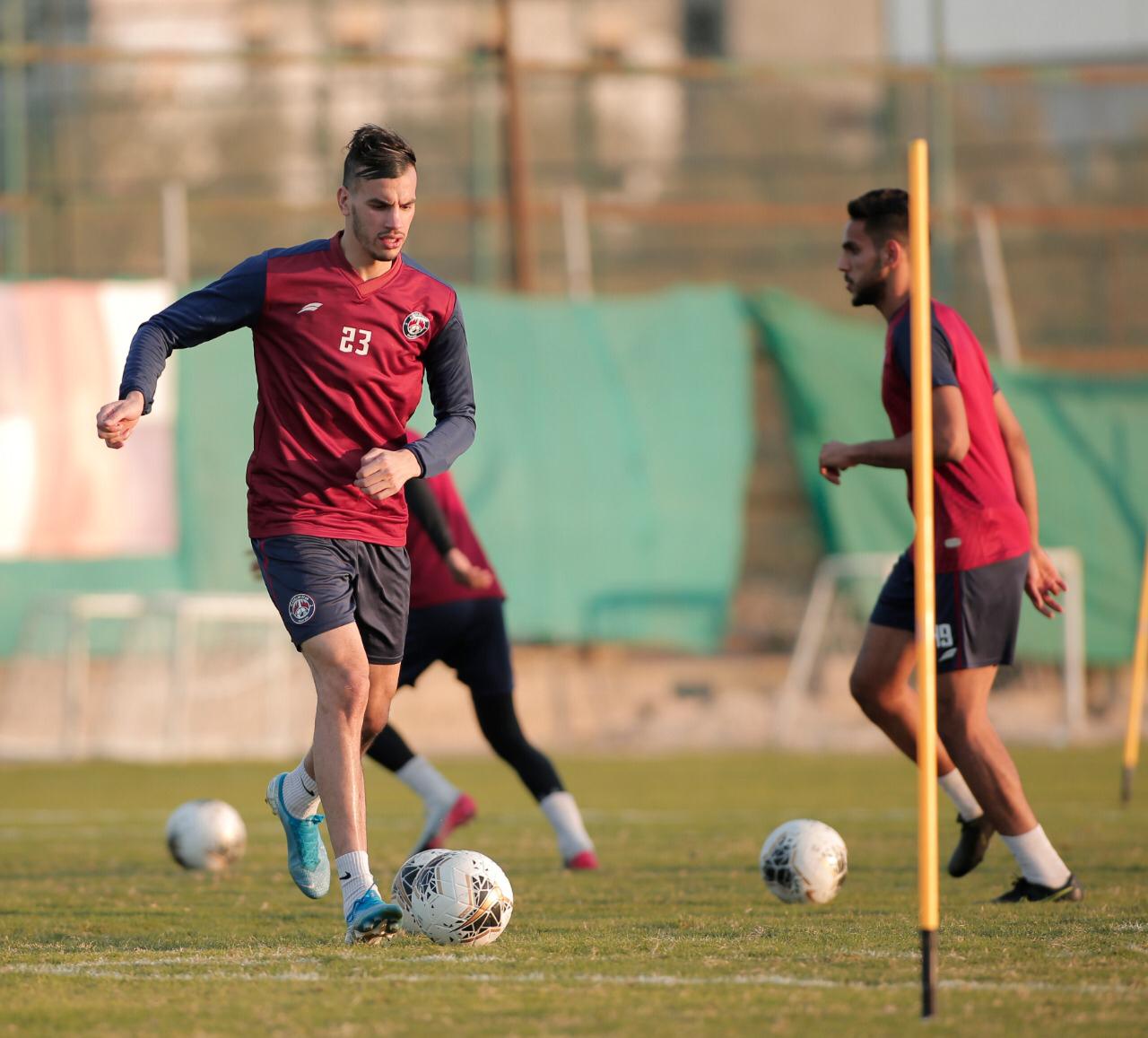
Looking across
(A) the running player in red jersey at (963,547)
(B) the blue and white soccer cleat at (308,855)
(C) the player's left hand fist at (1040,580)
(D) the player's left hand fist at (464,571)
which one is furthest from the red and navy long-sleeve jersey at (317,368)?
(C) the player's left hand fist at (1040,580)

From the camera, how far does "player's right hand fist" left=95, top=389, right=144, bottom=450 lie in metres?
5.37

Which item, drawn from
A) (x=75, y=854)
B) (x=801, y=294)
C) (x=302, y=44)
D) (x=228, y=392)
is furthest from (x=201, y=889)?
(x=302, y=44)

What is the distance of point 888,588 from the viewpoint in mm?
6828

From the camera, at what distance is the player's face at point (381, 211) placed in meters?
5.65

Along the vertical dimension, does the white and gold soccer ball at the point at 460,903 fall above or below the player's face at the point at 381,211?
below

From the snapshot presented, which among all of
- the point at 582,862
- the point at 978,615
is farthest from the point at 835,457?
the point at 582,862

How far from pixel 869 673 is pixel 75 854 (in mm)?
4080

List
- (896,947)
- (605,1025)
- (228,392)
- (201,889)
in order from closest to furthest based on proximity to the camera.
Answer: (605,1025) → (896,947) → (201,889) → (228,392)

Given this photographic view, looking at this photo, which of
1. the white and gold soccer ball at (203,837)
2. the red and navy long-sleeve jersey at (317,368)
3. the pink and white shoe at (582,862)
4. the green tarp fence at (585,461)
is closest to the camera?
the red and navy long-sleeve jersey at (317,368)

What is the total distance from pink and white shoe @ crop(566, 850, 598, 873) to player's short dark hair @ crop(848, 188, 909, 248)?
2978mm

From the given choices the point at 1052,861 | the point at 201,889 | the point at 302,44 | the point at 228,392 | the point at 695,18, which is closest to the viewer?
the point at 1052,861

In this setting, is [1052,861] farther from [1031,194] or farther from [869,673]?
[1031,194]

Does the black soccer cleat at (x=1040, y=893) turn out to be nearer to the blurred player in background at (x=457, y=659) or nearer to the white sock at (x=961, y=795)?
the white sock at (x=961, y=795)

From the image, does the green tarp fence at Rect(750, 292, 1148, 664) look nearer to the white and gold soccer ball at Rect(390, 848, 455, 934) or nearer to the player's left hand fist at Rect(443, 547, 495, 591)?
the player's left hand fist at Rect(443, 547, 495, 591)
